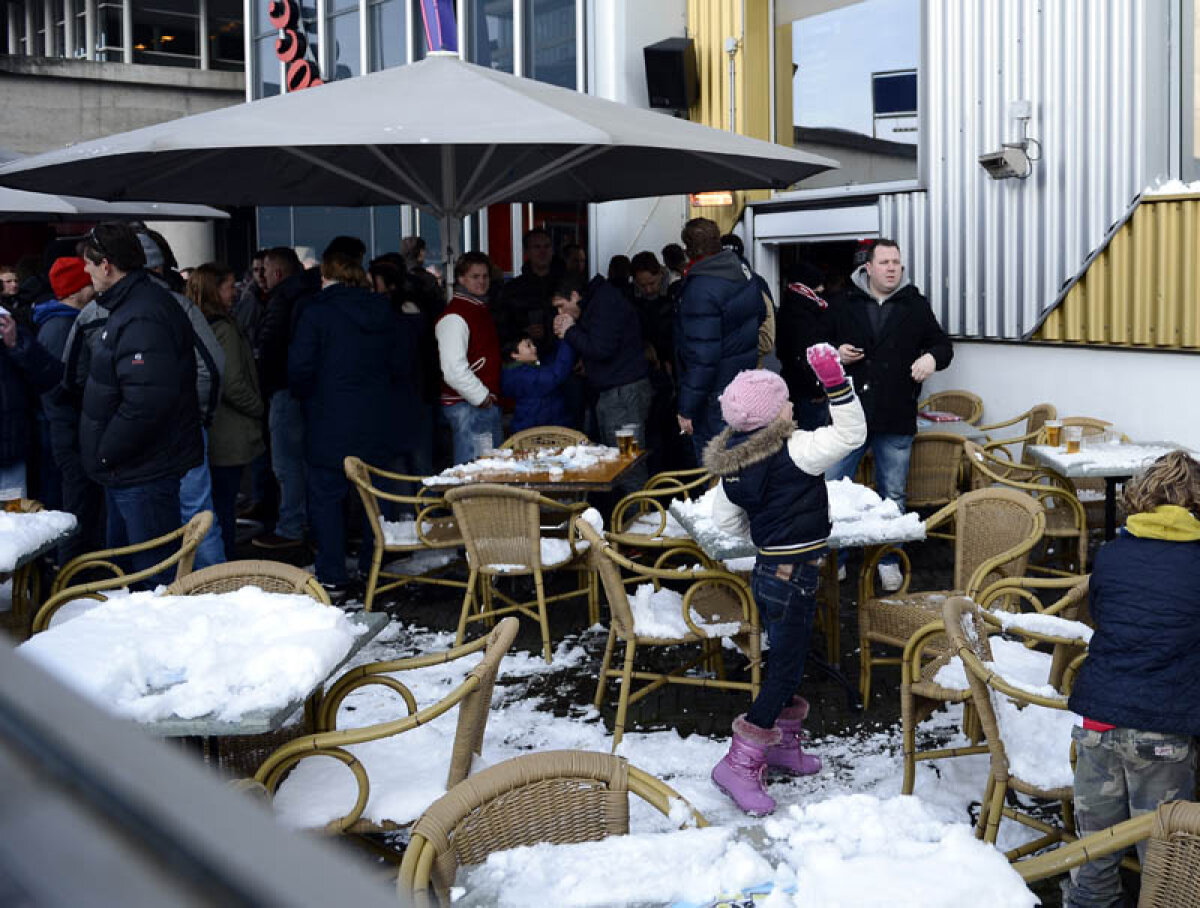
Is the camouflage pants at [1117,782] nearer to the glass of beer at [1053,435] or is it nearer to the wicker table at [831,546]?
the wicker table at [831,546]

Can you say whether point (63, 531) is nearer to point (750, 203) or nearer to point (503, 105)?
point (503, 105)

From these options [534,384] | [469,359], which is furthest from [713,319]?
[469,359]

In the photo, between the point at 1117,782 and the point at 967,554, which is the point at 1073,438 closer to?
the point at 967,554

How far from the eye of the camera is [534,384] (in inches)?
320

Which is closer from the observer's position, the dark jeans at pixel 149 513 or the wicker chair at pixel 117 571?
the wicker chair at pixel 117 571

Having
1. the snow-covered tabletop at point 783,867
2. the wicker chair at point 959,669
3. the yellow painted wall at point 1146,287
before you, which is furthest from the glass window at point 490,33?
the snow-covered tabletop at point 783,867

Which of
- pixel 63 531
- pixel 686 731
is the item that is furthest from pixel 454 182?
pixel 686 731

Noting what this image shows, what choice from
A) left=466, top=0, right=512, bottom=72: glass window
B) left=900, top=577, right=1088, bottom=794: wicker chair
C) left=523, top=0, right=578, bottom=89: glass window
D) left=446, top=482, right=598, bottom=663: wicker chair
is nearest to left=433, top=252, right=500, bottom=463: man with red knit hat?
left=446, top=482, right=598, bottom=663: wicker chair

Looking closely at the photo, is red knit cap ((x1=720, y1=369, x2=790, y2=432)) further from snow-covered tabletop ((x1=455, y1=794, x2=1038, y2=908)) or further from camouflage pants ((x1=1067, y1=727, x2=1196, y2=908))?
snow-covered tabletop ((x1=455, y1=794, x2=1038, y2=908))

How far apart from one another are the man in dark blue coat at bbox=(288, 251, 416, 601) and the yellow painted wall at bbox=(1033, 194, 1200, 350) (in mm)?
4551

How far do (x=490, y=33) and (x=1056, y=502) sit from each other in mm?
8898

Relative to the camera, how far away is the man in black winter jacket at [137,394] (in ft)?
17.8

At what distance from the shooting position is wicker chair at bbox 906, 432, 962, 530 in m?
7.45

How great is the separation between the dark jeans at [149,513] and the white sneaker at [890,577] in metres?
3.73
